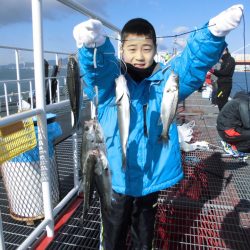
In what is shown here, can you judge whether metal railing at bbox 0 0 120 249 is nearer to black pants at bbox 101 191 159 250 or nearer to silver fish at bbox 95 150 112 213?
black pants at bbox 101 191 159 250

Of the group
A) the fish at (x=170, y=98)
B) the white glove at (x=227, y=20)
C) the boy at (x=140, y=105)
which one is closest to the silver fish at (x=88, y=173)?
the boy at (x=140, y=105)

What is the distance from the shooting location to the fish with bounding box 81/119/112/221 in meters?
1.76

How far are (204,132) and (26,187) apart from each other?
512 cm

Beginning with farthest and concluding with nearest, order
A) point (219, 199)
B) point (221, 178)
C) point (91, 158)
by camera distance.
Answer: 1. point (221, 178)
2. point (219, 199)
3. point (91, 158)

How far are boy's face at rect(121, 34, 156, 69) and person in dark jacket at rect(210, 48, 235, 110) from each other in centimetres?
787

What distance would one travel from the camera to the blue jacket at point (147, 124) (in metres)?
2.19

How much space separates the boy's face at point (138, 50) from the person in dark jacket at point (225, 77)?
25.8 ft

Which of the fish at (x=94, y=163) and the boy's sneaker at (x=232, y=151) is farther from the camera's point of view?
the boy's sneaker at (x=232, y=151)

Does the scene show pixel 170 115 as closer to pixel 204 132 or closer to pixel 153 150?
pixel 153 150

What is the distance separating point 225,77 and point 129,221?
8.22 metres

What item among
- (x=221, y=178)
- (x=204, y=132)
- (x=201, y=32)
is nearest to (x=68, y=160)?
(x=221, y=178)

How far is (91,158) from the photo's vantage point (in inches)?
72.2

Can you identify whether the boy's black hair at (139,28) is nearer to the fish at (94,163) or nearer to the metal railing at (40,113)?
the metal railing at (40,113)

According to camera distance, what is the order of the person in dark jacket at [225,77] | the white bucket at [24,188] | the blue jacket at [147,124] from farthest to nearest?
the person in dark jacket at [225,77] < the white bucket at [24,188] < the blue jacket at [147,124]
